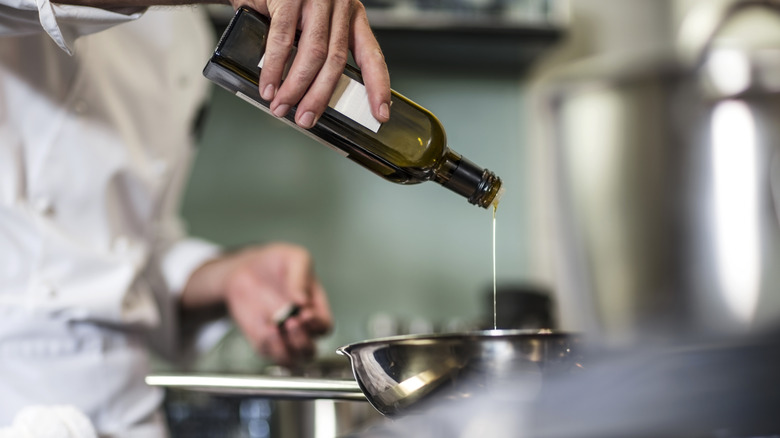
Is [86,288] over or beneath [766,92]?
beneath

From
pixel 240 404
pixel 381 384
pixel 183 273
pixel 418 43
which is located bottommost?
pixel 240 404

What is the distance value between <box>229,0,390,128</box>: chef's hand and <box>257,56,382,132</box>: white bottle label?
1cm

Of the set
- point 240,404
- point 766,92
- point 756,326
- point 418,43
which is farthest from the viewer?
point 418,43

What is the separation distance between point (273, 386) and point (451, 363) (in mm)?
128

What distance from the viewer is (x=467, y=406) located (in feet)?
0.78

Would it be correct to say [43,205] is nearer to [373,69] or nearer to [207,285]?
[207,285]

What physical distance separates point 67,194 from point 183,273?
27 centimetres

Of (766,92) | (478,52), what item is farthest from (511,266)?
(766,92)

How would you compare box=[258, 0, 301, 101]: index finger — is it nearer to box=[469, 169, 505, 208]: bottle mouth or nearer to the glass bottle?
the glass bottle

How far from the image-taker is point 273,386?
1.55 ft

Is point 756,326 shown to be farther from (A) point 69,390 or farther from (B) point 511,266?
(B) point 511,266

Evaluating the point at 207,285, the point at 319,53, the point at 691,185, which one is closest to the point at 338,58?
the point at 319,53

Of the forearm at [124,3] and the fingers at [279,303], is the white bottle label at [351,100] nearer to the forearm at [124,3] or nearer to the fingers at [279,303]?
the forearm at [124,3]

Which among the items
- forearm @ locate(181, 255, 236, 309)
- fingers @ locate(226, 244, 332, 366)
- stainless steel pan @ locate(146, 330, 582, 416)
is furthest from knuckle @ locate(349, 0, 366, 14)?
forearm @ locate(181, 255, 236, 309)
